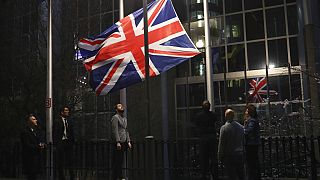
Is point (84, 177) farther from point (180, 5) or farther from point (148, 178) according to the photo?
point (180, 5)

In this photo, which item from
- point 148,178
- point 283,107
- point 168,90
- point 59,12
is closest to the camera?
point 148,178

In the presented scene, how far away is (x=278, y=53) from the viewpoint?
63.8 ft

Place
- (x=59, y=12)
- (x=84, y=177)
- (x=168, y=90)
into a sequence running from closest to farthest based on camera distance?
(x=84, y=177) < (x=59, y=12) < (x=168, y=90)

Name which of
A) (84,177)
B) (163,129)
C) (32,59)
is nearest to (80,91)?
(32,59)

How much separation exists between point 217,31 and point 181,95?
359 cm

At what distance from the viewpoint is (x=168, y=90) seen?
2161 cm

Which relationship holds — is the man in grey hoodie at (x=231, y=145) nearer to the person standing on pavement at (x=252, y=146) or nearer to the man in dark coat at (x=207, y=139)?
the person standing on pavement at (x=252, y=146)

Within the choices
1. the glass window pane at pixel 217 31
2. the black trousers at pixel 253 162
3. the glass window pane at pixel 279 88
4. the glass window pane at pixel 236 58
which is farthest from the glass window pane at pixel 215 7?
the black trousers at pixel 253 162

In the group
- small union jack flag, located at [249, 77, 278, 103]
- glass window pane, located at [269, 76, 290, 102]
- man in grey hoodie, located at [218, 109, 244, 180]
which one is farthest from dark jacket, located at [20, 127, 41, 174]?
glass window pane, located at [269, 76, 290, 102]

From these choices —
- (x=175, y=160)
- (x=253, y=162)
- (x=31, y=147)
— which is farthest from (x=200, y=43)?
(x=253, y=162)

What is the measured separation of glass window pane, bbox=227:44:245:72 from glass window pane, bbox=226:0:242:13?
1.76 metres

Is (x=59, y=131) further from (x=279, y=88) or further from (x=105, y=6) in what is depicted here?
(x=279, y=88)

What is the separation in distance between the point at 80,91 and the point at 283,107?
8773 mm

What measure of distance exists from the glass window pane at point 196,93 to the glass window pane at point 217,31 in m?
2.16
